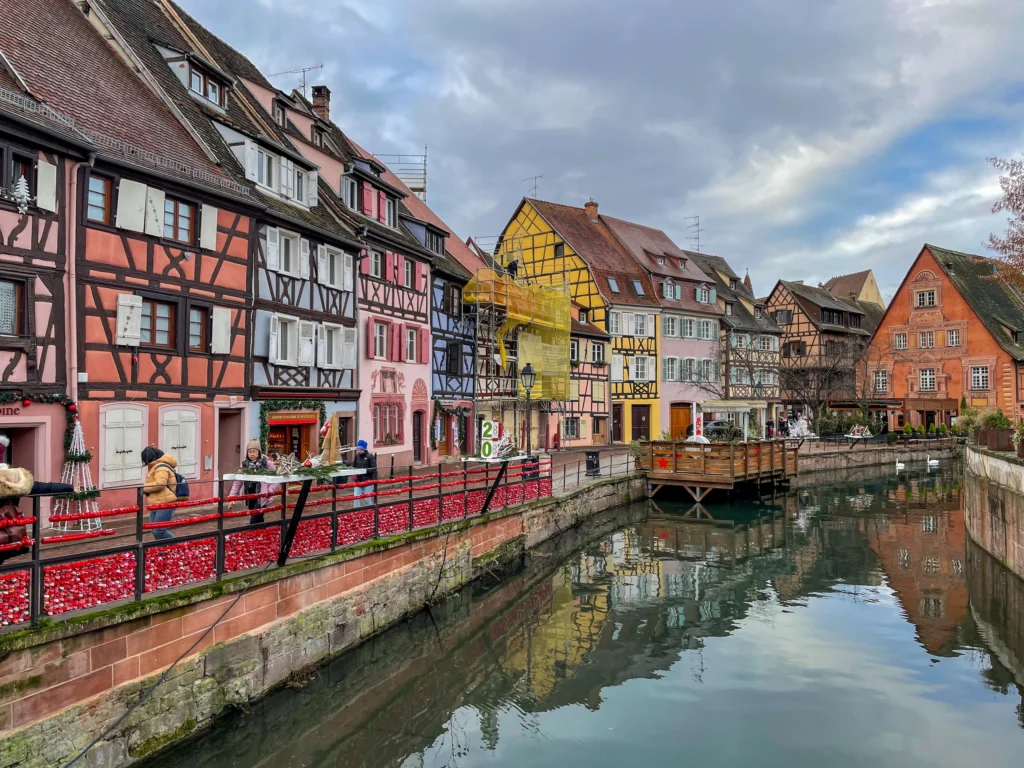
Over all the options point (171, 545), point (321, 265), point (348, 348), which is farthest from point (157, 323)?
point (171, 545)

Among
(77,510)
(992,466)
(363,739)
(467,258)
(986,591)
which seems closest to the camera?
(363,739)

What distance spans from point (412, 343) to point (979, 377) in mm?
43960

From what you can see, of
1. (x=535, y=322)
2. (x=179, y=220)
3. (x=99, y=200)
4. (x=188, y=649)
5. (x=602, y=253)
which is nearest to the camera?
(x=188, y=649)

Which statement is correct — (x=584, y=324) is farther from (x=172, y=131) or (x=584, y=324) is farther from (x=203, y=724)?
(x=203, y=724)

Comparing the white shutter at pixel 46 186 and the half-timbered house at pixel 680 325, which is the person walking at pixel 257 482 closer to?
the white shutter at pixel 46 186

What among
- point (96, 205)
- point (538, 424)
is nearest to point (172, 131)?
point (96, 205)

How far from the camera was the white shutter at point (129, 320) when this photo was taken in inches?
569

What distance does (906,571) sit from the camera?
18.7m

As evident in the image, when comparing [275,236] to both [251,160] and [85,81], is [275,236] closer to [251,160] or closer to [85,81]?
[251,160]

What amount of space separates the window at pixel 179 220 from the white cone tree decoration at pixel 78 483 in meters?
4.48

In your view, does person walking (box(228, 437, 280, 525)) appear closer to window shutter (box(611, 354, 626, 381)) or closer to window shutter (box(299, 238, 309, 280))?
window shutter (box(299, 238, 309, 280))

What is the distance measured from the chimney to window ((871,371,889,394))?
4581 cm

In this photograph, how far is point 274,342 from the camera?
1864cm

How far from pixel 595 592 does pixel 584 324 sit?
1030 inches
